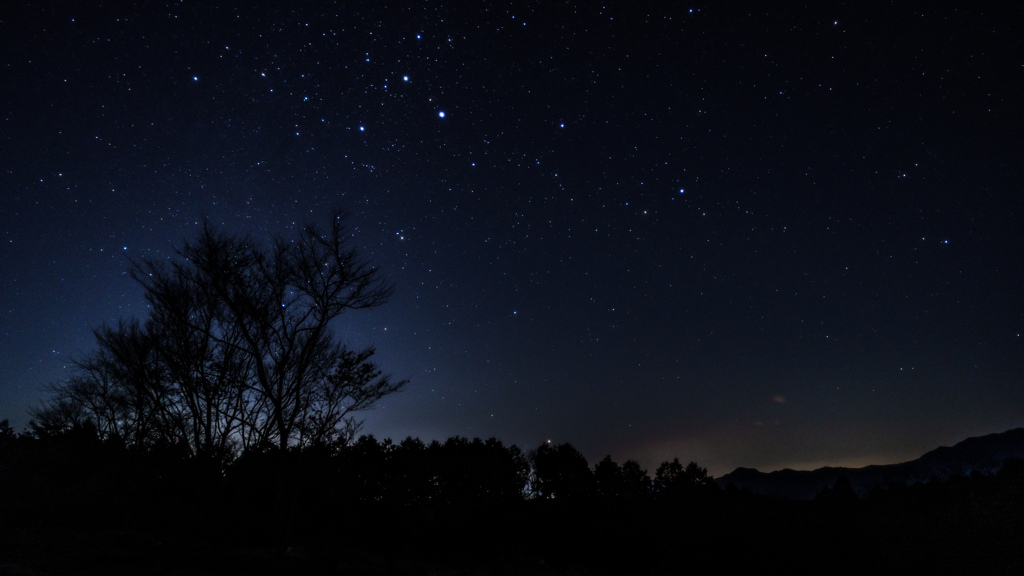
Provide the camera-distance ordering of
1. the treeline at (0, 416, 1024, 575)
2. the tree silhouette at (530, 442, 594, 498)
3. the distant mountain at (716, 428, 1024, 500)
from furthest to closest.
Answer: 1. the tree silhouette at (530, 442, 594, 498)
2. the distant mountain at (716, 428, 1024, 500)
3. the treeline at (0, 416, 1024, 575)

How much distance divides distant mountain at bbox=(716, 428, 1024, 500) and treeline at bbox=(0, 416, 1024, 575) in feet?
14.3

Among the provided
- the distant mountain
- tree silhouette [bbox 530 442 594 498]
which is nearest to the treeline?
tree silhouette [bbox 530 442 594 498]

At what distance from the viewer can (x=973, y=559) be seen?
438 inches

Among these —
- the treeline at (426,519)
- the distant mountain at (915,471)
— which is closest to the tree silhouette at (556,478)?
the treeline at (426,519)

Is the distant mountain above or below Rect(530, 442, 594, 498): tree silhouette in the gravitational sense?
below

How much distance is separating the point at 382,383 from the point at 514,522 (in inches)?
453

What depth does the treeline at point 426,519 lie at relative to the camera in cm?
1054

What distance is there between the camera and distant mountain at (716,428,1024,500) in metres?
19.2

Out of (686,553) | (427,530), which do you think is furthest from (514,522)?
(686,553)

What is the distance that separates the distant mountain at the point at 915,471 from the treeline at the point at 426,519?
14.3 feet

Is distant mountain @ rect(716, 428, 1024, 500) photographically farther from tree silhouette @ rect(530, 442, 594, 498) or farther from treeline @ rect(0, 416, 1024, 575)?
tree silhouette @ rect(530, 442, 594, 498)

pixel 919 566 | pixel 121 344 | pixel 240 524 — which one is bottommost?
pixel 919 566

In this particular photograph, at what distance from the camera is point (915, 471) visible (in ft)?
66.4

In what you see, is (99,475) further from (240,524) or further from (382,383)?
(382,383)
